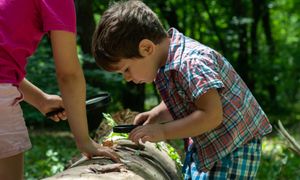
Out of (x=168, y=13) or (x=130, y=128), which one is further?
(x=168, y=13)

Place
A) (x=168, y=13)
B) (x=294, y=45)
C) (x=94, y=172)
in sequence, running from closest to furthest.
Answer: (x=94, y=172) → (x=168, y=13) → (x=294, y=45)

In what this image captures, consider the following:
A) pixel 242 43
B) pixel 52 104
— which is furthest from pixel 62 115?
pixel 242 43

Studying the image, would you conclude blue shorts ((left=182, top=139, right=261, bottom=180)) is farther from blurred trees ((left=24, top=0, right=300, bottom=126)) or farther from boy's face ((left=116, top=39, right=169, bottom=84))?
blurred trees ((left=24, top=0, right=300, bottom=126))

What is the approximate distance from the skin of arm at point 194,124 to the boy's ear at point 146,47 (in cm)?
35

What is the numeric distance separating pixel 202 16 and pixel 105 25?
11.3 m

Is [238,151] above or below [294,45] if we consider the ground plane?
above

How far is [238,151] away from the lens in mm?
2951

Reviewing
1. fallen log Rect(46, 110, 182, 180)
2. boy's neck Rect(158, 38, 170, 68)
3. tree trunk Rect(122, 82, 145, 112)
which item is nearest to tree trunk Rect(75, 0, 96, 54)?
tree trunk Rect(122, 82, 145, 112)

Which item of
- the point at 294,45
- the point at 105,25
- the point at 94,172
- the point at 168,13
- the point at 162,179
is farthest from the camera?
the point at 294,45

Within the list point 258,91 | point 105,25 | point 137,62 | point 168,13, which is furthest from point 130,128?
point 258,91

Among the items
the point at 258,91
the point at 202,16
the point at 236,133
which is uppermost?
the point at 236,133

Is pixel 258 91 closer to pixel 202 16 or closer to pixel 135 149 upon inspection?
pixel 202 16

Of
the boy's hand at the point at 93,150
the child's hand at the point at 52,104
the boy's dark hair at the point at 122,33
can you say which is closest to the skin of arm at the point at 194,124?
the boy's hand at the point at 93,150

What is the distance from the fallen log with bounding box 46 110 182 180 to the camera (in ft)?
8.14
